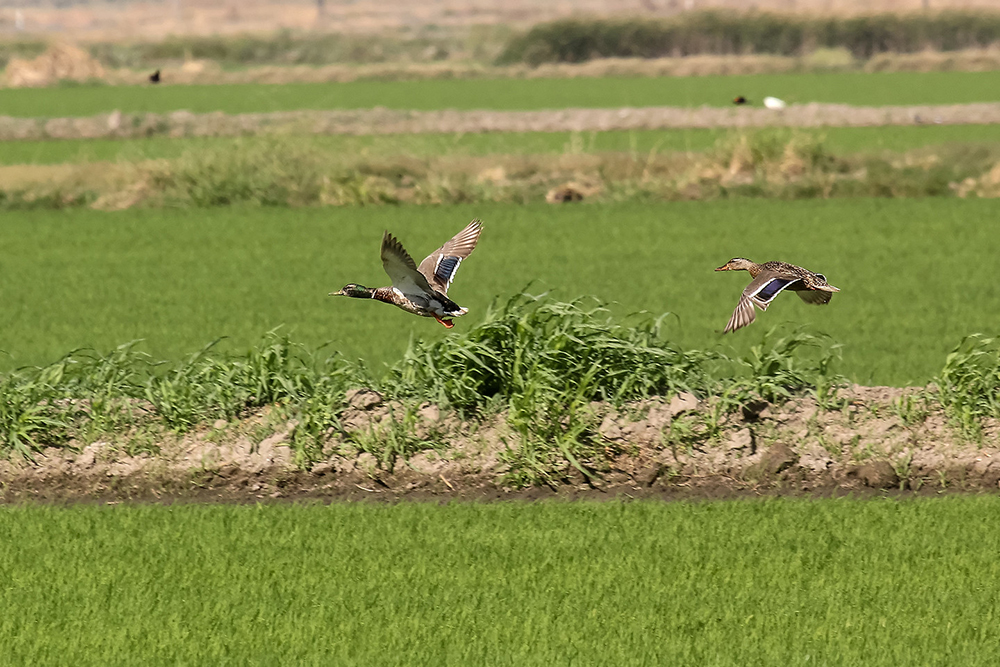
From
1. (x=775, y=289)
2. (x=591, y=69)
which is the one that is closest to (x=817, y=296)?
(x=775, y=289)

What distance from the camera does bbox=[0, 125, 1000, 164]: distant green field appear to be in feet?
109

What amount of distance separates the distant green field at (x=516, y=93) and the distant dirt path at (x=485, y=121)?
8388 mm

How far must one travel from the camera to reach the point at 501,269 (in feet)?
65.7

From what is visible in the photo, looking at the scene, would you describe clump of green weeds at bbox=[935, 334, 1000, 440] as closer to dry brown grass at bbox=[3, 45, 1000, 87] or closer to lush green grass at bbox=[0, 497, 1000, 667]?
lush green grass at bbox=[0, 497, 1000, 667]

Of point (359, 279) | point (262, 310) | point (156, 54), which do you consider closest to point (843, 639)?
point (262, 310)

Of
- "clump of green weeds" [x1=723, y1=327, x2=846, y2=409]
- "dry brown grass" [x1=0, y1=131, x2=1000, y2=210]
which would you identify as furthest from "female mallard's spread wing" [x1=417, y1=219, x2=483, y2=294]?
"dry brown grass" [x1=0, y1=131, x2=1000, y2=210]

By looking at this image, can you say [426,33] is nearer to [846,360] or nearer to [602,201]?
[602,201]

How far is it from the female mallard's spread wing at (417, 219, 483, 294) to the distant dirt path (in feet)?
110

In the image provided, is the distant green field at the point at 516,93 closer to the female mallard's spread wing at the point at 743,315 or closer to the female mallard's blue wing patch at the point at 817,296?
the female mallard's blue wing patch at the point at 817,296

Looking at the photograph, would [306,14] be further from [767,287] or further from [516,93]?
[767,287]

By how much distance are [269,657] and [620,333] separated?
4792mm

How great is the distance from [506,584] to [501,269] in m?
11.9

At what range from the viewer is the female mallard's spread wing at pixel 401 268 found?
5312mm

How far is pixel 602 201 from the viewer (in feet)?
88.1
